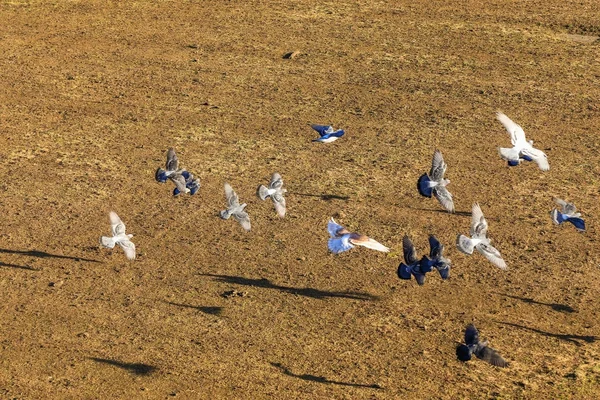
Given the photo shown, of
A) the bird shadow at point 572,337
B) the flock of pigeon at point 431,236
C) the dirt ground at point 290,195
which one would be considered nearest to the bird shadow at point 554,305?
the dirt ground at point 290,195

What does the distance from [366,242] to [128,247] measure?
417 centimetres

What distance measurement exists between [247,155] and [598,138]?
8037 mm

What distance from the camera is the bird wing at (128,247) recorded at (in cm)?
1802

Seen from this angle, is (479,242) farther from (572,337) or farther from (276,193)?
(276,193)

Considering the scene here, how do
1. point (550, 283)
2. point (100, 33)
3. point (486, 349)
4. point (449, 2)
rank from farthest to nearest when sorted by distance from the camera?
point (449, 2), point (100, 33), point (550, 283), point (486, 349)

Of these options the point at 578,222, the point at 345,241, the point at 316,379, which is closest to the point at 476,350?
the point at 316,379

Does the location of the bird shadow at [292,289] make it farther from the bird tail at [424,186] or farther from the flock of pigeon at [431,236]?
the bird tail at [424,186]

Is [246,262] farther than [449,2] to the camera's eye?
No

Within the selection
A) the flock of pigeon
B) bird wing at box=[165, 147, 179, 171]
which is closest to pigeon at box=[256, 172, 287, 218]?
the flock of pigeon

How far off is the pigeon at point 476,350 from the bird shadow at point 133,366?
459cm

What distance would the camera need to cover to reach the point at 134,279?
59.7 ft

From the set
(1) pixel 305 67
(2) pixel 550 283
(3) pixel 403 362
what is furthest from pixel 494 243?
(1) pixel 305 67

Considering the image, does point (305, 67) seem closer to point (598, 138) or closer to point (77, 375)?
point (598, 138)

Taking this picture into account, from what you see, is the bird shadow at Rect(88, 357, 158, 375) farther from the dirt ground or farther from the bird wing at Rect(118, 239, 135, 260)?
the bird wing at Rect(118, 239, 135, 260)
